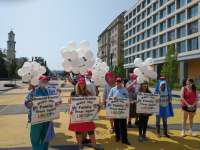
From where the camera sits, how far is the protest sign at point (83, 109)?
988 centimetres

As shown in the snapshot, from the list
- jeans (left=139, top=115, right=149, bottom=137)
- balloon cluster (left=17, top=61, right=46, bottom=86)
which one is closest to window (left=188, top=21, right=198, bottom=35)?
jeans (left=139, top=115, right=149, bottom=137)

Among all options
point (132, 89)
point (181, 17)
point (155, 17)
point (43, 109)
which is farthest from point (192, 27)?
point (43, 109)

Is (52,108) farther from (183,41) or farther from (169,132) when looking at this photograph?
(183,41)

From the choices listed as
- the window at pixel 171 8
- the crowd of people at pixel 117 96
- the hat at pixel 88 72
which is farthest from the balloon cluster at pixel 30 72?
the window at pixel 171 8

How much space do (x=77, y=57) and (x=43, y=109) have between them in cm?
383

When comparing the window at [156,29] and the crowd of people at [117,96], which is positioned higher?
the window at [156,29]

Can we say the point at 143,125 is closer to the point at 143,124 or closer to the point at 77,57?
the point at 143,124

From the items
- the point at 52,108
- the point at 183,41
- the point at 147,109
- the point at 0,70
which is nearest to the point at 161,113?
the point at 147,109

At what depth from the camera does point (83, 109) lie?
995cm

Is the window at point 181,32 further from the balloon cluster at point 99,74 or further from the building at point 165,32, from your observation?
the balloon cluster at point 99,74

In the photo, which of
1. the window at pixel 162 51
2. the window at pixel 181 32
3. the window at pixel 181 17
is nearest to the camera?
the window at pixel 181 32

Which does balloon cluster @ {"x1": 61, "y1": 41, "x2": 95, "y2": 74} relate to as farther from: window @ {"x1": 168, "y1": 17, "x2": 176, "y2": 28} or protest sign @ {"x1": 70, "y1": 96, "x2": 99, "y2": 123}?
window @ {"x1": 168, "y1": 17, "x2": 176, "y2": 28}

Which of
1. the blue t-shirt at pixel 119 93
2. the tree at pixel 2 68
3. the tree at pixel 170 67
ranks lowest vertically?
the blue t-shirt at pixel 119 93

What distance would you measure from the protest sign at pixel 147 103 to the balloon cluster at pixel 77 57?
6.61ft
